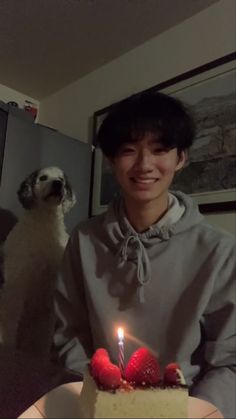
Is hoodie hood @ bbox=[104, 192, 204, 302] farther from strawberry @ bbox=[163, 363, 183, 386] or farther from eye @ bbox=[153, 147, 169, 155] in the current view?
strawberry @ bbox=[163, 363, 183, 386]

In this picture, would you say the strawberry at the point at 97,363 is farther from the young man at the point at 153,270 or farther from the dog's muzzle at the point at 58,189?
the dog's muzzle at the point at 58,189

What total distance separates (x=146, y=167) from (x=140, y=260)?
0.22m

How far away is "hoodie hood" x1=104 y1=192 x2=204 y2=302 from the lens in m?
0.93

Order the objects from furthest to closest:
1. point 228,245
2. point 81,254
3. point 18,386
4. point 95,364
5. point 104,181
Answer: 1. point 104,181
2. point 81,254
3. point 228,245
4. point 18,386
5. point 95,364

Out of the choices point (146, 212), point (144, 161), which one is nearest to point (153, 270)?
point (146, 212)

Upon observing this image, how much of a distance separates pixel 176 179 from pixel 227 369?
96 centimetres

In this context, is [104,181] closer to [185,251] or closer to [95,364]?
[185,251]

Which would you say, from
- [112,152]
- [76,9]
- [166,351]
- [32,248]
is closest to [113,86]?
[76,9]

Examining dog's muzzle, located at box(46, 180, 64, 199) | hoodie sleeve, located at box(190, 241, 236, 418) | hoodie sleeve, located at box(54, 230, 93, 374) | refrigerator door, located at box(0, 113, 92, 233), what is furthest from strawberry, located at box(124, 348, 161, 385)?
refrigerator door, located at box(0, 113, 92, 233)

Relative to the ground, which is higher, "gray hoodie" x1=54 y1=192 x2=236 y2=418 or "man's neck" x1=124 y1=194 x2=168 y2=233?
"man's neck" x1=124 y1=194 x2=168 y2=233

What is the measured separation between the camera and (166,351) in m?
0.91

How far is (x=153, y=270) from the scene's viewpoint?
3.07ft

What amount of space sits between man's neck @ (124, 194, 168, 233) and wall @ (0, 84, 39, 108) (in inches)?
67.0

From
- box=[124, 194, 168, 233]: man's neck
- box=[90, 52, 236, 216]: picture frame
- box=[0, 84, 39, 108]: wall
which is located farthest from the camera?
box=[0, 84, 39, 108]: wall
